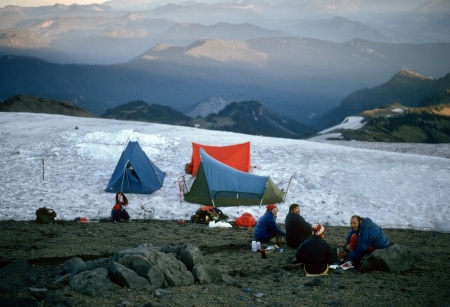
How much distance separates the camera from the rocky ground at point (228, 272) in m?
8.88

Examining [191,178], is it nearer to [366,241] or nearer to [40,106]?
[366,241]

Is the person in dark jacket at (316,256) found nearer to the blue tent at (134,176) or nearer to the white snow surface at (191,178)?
the white snow surface at (191,178)

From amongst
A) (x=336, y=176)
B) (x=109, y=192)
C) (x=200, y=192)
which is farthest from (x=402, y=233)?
(x=109, y=192)

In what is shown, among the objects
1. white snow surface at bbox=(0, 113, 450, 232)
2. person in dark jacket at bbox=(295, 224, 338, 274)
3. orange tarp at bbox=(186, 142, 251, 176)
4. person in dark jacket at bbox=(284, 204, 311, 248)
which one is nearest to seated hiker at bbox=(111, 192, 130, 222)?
white snow surface at bbox=(0, 113, 450, 232)

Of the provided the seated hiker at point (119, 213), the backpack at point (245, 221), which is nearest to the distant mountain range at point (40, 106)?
the seated hiker at point (119, 213)

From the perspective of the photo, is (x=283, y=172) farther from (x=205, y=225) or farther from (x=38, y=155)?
(x=38, y=155)

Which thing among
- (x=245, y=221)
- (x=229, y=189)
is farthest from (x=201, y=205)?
(x=245, y=221)

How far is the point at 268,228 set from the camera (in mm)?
15070

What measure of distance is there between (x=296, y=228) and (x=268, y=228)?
3.60 feet

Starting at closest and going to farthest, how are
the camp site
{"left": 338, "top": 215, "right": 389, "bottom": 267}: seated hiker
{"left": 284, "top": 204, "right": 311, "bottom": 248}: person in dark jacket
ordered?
the camp site < {"left": 338, "top": 215, "right": 389, "bottom": 267}: seated hiker < {"left": 284, "top": 204, "right": 311, "bottom": 248}: person in dark jacket

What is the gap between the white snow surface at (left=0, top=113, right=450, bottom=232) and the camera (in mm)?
21172

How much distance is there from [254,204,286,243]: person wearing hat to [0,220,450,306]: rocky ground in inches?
21.8

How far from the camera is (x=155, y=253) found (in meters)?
10.5

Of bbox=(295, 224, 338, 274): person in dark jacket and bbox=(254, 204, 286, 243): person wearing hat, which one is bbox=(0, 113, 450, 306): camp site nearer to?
bbox=(295, 224, 338, 274): person in dark jacket
